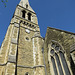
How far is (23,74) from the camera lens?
799cm

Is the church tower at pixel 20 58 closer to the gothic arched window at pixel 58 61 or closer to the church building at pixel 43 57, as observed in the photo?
the church building at pixel 43 57

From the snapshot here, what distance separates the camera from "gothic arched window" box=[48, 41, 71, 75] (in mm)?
6079

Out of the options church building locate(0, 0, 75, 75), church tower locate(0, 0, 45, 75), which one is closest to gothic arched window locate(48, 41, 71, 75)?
church building locate(0, 0, 75, 75)

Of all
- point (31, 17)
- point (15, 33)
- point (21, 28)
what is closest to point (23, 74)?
point (15, 33)

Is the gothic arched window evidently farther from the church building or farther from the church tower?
the church tower

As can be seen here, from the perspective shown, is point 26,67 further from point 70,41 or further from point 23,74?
point 70,41

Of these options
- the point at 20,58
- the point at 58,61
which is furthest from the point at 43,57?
the point at 20,58

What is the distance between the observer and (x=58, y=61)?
23.0 feet

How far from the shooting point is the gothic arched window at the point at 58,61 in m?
6.08

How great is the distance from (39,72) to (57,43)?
147 inches

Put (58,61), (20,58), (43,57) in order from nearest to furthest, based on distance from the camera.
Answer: (58,61), (20,58), (43,57)

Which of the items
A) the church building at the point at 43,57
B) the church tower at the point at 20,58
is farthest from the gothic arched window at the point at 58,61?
the church tower at the point at 20,58

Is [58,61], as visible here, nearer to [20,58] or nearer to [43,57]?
[43,57]

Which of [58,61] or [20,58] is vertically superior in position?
[20,58]
